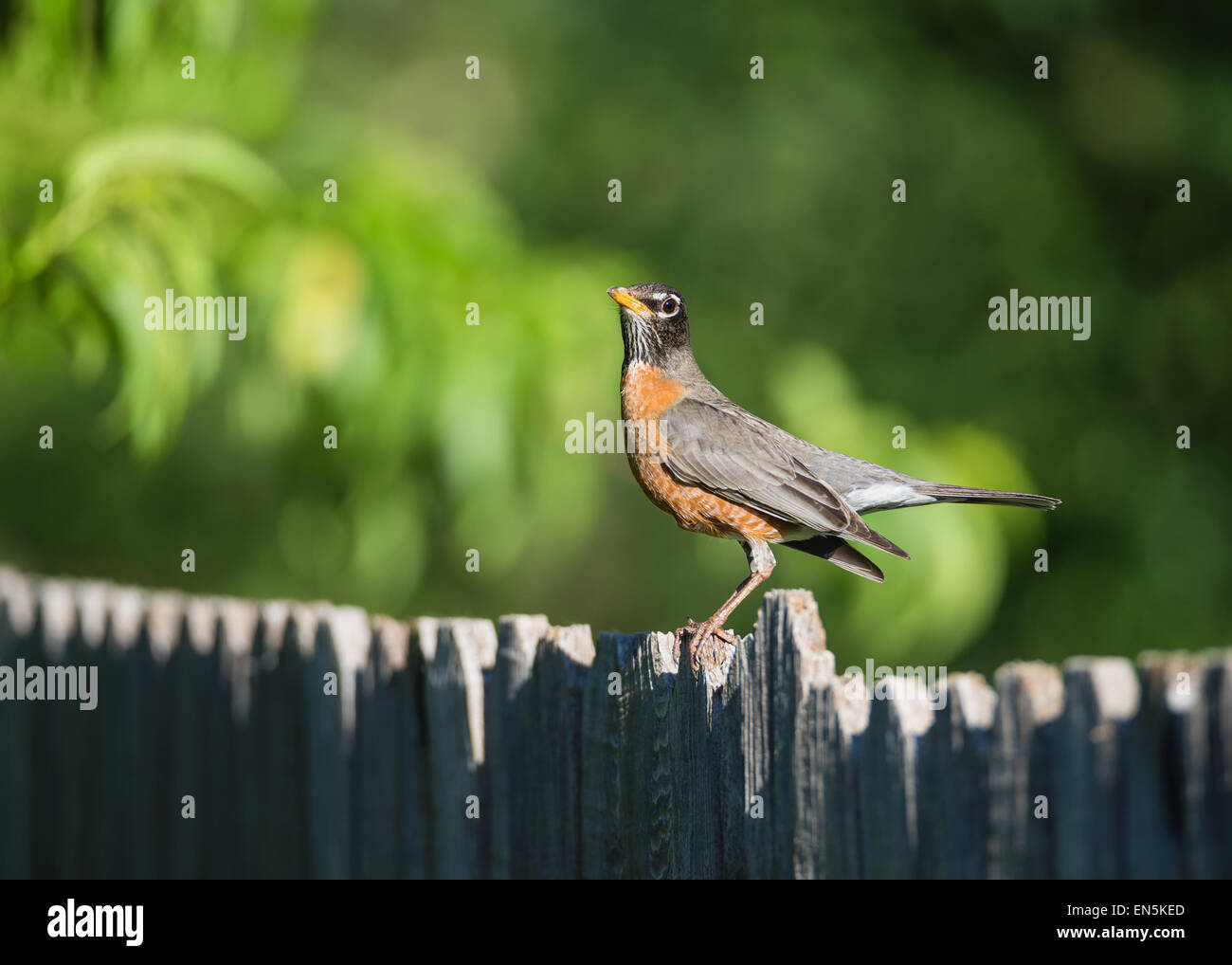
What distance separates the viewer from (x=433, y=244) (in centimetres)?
503

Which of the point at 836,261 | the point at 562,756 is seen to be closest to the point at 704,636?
the point at 562,756

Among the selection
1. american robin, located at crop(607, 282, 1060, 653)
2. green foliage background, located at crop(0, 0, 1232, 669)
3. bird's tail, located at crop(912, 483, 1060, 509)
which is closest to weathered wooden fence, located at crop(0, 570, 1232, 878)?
bird's tail, located at crop(912, 483, 1060, 509)

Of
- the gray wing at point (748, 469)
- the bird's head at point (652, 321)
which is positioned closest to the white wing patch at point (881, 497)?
the gray wing at point (748, 469)

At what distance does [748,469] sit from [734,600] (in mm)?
527

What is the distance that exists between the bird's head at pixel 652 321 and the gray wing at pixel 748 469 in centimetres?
24

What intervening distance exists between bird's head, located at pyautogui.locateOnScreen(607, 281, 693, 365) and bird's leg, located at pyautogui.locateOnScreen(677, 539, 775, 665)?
2.49 ft

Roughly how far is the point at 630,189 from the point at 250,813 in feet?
23.8

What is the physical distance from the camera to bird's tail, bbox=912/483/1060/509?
11.7 ft

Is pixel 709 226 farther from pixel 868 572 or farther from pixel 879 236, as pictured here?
pixel 868 572

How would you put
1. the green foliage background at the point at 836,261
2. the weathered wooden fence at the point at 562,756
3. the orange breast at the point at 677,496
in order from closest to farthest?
the weathered wooden fence at the point at 562,756 < the orange breast at the point at 677,496 < the green foliage background at the point at 836,261

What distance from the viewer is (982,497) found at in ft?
12.5

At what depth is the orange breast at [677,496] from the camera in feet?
13.0

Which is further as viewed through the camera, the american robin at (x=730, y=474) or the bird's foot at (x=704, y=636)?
the american robin at (x=730, y=474)

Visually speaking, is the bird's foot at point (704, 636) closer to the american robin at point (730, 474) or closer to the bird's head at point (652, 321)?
the american robin at point (730, 474)
